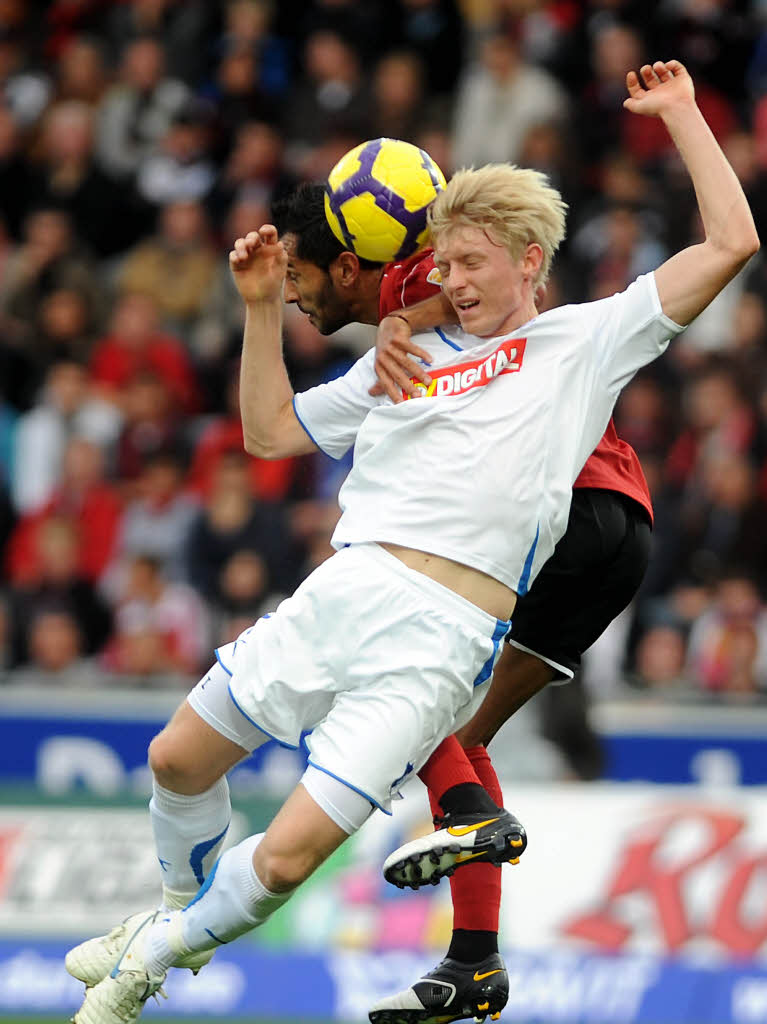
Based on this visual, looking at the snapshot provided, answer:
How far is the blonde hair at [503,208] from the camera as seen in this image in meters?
5.32

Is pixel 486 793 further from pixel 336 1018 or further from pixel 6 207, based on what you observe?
pixel 6 207

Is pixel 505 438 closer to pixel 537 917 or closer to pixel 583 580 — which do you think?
pixel 583 580

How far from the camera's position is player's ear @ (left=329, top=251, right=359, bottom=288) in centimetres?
A: 572

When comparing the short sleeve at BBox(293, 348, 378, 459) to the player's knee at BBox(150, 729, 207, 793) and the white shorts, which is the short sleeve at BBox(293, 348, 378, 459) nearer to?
the white shorts

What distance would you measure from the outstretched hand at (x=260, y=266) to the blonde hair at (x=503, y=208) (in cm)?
46

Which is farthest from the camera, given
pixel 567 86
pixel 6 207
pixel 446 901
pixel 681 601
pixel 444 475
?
pixel 6 207

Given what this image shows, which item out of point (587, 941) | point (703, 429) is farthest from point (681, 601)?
point (587, 941)

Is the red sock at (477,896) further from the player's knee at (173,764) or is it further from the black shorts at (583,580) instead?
the player's knee at (173,764)

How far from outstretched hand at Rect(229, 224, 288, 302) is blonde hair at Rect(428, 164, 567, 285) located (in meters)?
0.46

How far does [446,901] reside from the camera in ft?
32.4

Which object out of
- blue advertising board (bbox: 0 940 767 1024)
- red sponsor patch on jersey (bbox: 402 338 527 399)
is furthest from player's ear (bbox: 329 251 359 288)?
blue advertising board (bbox: 0 940 767 1024)

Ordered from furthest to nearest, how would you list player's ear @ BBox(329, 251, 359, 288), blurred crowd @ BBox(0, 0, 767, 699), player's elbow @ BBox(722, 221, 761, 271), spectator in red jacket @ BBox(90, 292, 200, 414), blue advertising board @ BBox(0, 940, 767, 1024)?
spectator in red jacket @ BBox(90, 292, 200, 414) → blurred crowd @ BBox(0, 0, 767, 699) → blue advertising board @ BBox(0, 940, 767, 1024) → player's ear @ BBox(329, 251, 359, 288) → player's elbow @ BBox(722, 221, 761, 271)

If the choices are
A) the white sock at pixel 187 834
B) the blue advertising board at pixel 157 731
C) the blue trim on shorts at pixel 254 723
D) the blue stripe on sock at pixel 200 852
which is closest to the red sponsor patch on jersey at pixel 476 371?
the blue trim on shorts at pixel 254 723

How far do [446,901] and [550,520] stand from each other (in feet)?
16.1
